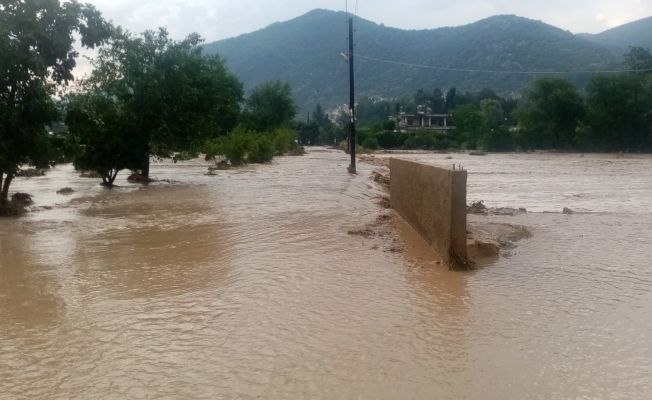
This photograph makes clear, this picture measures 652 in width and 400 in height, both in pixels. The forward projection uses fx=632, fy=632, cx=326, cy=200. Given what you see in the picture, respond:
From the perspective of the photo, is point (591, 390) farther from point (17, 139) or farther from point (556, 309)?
point (17, 139)

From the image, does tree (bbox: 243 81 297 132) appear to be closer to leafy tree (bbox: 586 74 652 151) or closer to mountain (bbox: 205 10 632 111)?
leafy tree (bbox: 586 74 652 151)

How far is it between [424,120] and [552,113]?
3552cm

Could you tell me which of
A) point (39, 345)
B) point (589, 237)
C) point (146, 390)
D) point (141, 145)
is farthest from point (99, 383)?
point (141, 145)

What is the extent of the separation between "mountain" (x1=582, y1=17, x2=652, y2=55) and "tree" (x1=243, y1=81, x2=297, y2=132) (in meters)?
85.3

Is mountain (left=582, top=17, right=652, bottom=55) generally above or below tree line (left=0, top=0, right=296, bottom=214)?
above

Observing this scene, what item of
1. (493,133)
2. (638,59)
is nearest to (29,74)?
(493,133)

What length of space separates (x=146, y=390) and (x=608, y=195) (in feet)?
64.2

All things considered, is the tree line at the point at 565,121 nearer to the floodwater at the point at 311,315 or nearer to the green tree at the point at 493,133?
the green tree at the point at 493,133

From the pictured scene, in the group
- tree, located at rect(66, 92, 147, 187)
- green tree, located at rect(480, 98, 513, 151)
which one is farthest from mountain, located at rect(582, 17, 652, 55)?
tree, located at rect(66, 92, 147, 187)

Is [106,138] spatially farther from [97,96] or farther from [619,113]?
[619,113]

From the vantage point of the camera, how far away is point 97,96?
21.5 metres

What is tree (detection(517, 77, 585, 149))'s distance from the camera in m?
69.7

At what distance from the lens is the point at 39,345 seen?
5.45 meters

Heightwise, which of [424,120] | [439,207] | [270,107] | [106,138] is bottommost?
[439,207]
